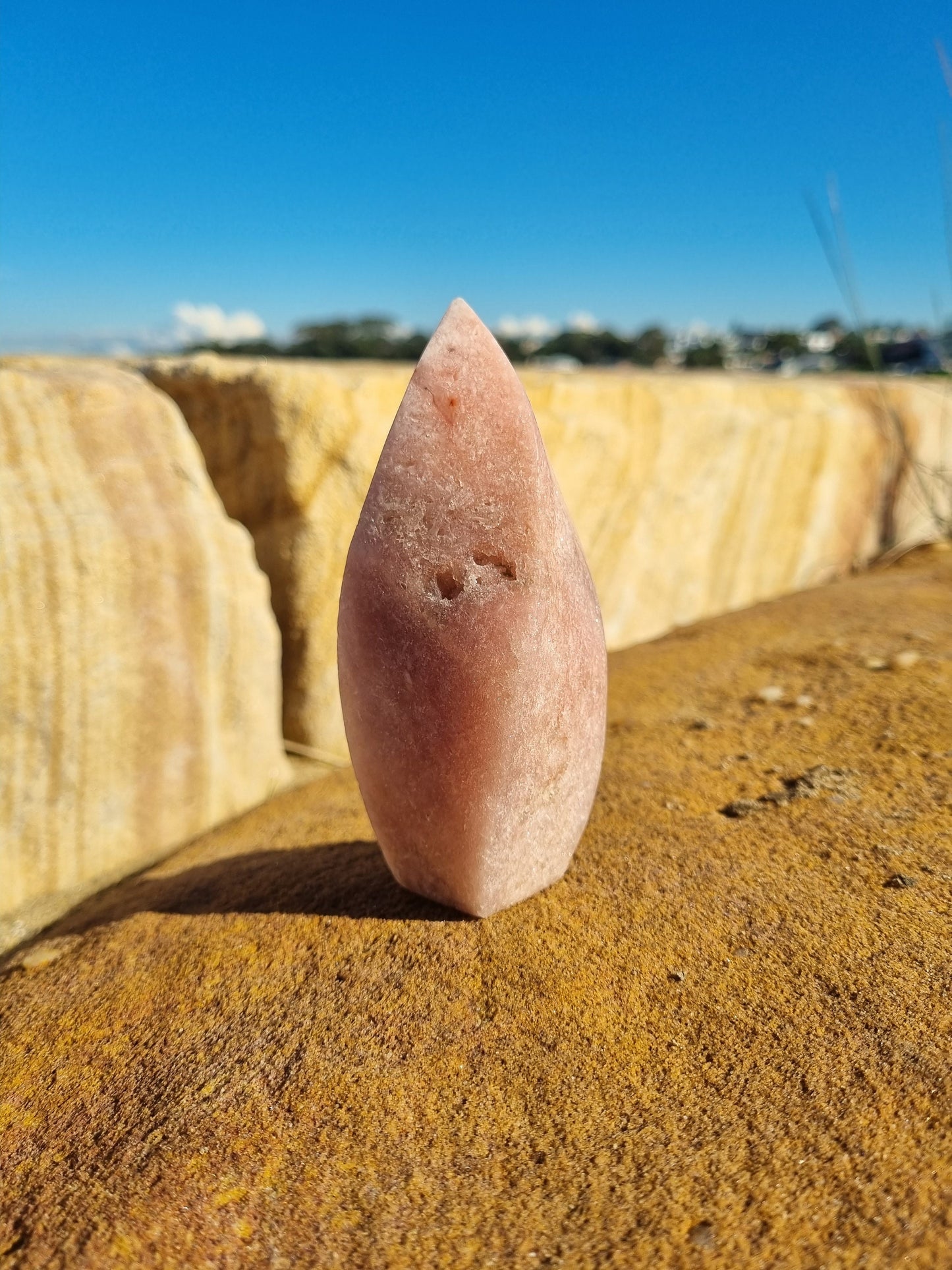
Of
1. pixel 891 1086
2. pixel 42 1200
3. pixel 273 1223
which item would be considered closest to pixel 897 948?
pixel 891 1086

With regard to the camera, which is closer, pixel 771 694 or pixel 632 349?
pixel 771 694

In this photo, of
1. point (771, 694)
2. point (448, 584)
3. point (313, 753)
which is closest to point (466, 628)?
point (448, 584)

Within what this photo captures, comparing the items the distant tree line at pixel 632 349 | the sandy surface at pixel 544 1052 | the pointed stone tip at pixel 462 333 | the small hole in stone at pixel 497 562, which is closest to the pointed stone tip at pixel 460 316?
the pointed stone tip at pixel 462 333

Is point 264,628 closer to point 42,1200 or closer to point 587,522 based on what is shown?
point 587,522

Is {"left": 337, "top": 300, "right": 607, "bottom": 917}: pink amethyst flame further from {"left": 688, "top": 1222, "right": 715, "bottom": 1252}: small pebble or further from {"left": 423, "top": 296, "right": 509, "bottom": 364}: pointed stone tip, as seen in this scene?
{"left": 688, "top": 1222, "right": 715, "bottom": 1252}: small pebble

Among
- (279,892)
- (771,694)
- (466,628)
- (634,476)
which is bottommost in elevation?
(279,892)

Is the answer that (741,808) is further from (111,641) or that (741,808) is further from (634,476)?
(634,476)
